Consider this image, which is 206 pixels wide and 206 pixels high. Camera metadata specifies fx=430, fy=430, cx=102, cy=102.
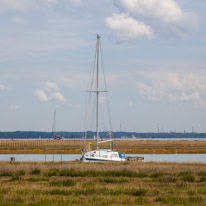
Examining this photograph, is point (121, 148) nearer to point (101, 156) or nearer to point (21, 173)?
point (101, 156)

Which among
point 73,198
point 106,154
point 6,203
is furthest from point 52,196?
point 106,154

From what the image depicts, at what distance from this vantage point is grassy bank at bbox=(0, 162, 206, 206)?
16891 millimetres

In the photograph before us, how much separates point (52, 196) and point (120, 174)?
31.4 ft

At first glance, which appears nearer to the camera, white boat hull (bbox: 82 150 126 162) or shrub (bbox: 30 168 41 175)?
shrub (bbox: 30 168 41 175)

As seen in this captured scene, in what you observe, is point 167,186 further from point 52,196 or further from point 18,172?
point 18,172

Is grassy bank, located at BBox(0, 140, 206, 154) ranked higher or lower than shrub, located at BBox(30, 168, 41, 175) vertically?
lower

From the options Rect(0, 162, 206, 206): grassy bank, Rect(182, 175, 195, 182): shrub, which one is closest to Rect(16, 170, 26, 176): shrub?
Rect(0, 162, 206, 206): grassy bank

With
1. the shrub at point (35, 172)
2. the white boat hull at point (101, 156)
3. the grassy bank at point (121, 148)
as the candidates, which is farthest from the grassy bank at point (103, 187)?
the grassy bank at point (121, 148)

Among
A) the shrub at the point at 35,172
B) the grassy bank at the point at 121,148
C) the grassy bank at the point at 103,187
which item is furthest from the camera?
the grassy bank at the point at 121,148

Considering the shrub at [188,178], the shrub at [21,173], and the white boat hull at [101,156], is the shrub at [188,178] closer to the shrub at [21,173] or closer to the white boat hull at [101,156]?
the shrub at [21,173]

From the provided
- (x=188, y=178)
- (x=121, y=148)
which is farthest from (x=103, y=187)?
(x=121, y=148)

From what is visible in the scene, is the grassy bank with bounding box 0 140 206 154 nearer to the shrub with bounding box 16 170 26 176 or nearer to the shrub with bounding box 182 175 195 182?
the shrub with bounding box 16 170 26 176

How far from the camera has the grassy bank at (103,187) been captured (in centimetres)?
1689

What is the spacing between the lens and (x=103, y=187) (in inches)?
808
